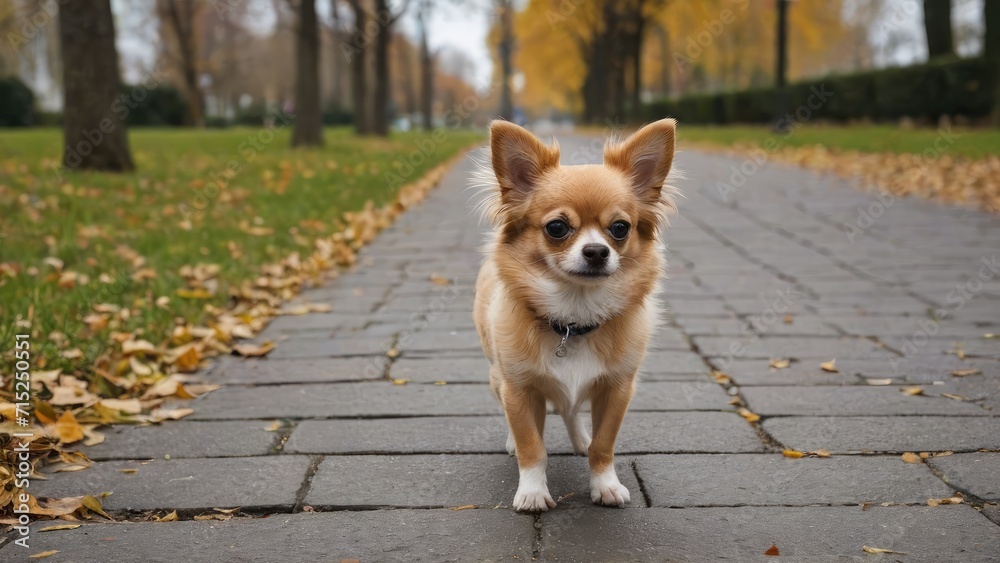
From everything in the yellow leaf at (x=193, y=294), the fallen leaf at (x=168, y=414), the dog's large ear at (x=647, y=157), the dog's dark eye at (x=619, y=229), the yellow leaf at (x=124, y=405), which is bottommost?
the fallen leaf at (x=168, y=414)

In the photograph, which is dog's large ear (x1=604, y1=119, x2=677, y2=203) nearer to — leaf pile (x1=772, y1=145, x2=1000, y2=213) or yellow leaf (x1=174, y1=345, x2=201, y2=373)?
yellow leaf (x1=174, y1=345, x2=201, y2=373)

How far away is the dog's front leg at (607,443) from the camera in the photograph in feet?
9.50

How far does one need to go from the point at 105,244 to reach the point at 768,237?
6141 millimetres

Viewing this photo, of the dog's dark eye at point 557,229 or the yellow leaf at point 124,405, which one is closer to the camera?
the dog's dark eye at point 557,229

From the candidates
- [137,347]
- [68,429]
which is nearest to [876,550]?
[68,429]

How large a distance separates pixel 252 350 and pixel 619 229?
8.69 feet

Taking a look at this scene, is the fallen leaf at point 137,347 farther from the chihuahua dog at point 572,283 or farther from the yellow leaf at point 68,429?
the chihuahua dog at point 572,283

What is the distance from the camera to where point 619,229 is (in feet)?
9.57

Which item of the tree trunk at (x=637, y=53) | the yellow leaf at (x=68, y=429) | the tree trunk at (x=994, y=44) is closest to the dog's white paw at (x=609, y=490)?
the yellow leaf at (x=68, y=429)

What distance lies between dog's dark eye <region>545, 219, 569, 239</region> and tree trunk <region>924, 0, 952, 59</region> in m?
21.2

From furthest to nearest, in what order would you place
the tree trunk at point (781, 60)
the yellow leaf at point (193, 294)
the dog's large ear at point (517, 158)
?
the tree trunk at point (781, 60), the yellow leaf at point (193, 294), the dog's large ear at point (517, 158)

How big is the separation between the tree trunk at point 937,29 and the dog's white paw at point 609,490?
70.0ft

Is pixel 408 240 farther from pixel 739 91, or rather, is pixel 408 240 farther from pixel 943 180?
pixel 739 91

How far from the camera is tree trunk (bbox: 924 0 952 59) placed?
20542mm
